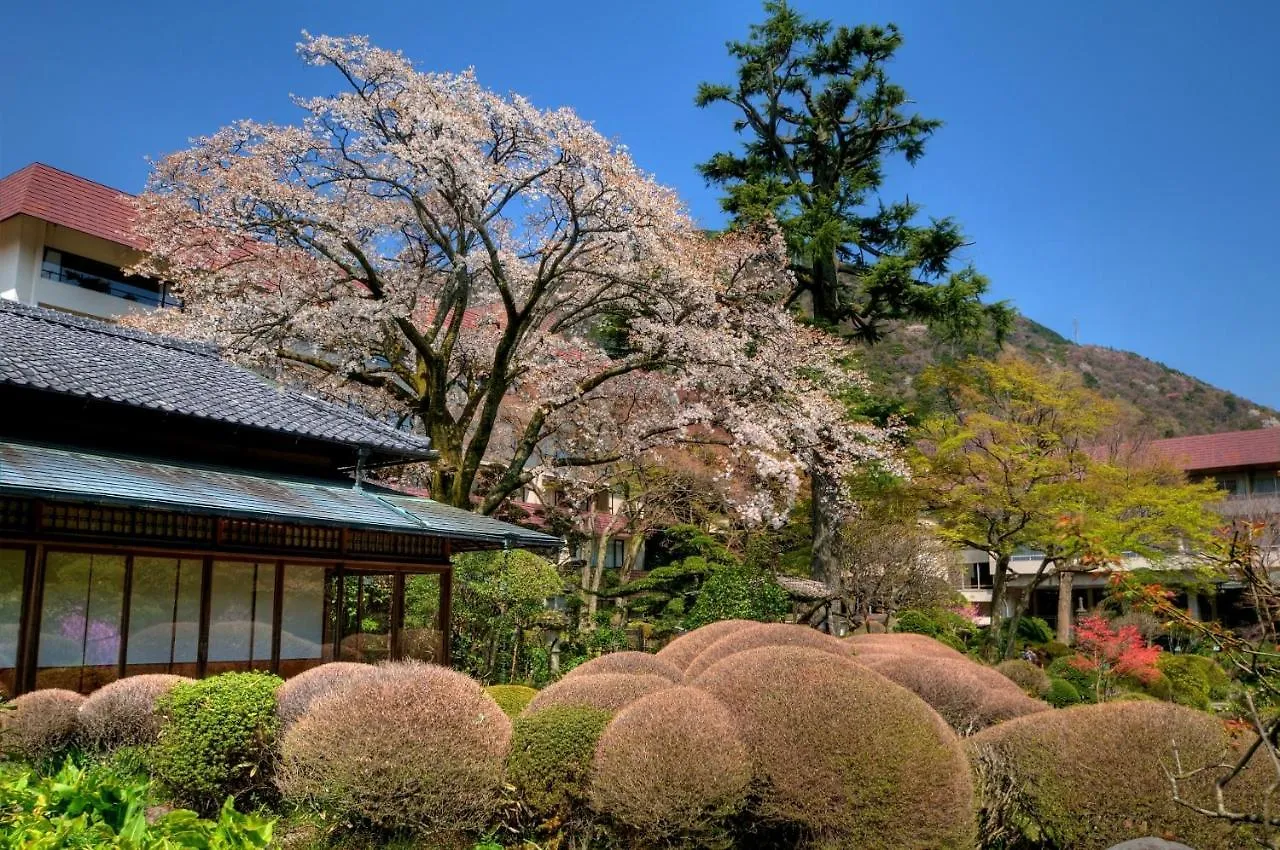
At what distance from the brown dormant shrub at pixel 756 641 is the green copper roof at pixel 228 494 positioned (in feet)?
15.4

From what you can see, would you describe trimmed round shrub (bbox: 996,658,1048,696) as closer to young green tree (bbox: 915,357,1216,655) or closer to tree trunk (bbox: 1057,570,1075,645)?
young green tree (bbox: 915,357,1216,655)

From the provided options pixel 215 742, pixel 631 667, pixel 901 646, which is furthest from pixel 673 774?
pixel 901 646

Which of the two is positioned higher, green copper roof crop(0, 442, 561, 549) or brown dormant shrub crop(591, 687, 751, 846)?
green copper roof crop(0, 442, 561, 549)

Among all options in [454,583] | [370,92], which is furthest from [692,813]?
[370,92]

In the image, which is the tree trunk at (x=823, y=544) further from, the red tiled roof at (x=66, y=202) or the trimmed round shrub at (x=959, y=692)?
the red tiled roof at (x=66, y=202)

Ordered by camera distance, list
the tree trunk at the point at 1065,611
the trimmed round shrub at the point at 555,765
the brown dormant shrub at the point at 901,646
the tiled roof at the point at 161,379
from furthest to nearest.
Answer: the tree trunk at the point at 1065,611 < the brown dormant shrub at the point at 901,646 < the tiled roof at the point at 161,379 < the trimmed round shrub at the point at 555,765

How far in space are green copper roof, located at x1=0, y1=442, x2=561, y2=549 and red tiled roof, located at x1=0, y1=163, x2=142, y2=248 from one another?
13560 millimetres

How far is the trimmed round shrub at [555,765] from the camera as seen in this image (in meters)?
7.07

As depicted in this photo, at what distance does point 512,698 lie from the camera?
906 centimetres

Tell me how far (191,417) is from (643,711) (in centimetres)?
801

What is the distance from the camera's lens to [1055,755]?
7137 mm

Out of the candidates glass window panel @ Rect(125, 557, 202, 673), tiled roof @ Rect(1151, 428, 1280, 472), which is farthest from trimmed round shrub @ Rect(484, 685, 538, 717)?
tiled roof @ Rect(1151, 428, 1280, 472)

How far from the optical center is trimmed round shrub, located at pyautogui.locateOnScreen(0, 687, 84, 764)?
8.04 metres

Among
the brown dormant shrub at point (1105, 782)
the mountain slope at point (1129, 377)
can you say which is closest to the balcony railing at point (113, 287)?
the brown dormant shrub at point (1105, 782)
